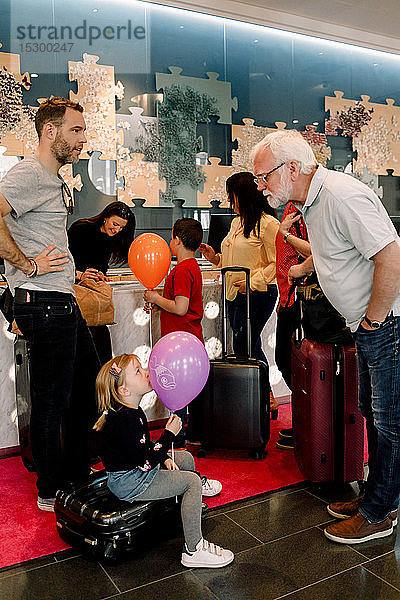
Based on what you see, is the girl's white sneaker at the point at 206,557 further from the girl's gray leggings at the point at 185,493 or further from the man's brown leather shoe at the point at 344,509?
the man's brown leather shoe at the point at 344,509

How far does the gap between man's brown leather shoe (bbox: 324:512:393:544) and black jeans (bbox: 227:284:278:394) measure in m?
1.40

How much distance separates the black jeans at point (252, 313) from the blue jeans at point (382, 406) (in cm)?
132

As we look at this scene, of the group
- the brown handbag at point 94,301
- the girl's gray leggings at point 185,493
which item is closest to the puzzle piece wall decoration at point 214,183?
the brown handbag at point 94,301

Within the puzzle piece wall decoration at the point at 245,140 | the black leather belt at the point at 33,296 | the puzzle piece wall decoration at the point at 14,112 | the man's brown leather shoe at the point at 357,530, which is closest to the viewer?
the man's brown leather shoe at the point at 357,530

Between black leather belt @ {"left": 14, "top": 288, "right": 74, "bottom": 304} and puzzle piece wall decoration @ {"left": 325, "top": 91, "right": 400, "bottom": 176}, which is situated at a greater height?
puzzle piece wall decoration @ {"left": 325, "top": 91, "right": 400, "bottom": 176}

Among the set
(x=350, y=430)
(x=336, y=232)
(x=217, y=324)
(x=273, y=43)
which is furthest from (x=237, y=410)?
(x=273, y=43)

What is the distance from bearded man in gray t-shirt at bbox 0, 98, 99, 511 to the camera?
250 cm

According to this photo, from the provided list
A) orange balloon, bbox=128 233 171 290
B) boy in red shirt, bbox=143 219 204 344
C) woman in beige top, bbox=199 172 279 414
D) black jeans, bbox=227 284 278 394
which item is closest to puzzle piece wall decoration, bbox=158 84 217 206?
woman in beige top, bbox=199 172 279 414

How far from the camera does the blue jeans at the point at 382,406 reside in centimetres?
225

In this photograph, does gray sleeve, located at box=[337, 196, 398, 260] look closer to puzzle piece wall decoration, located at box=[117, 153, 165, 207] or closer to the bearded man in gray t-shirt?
the bearded man in gray t-shirt

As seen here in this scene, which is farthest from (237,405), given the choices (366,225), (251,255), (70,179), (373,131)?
(373,131)

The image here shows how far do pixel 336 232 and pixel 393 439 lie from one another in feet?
2.73

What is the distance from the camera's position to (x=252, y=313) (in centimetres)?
376

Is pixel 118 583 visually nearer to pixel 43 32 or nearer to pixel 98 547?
pixel 98 547
